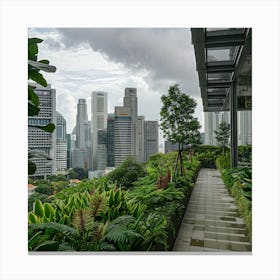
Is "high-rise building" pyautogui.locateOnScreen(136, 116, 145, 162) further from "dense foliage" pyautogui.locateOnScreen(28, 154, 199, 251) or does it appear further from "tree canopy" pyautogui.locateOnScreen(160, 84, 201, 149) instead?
"tree canopy" pyautogui.locateOnScreen(160, 84, 201, 149)

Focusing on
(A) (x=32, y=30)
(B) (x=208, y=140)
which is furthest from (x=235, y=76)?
(A) (x=32, y=30)

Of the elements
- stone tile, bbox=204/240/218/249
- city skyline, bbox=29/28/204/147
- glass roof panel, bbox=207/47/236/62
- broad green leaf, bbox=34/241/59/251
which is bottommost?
stone tile, bbox=204/240/218/249

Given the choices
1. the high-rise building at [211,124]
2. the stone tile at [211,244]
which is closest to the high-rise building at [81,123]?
the stone tile at [211,244]

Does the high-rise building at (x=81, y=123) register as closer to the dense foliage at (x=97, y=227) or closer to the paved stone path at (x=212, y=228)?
the dense foliage at (x=97, y=227)

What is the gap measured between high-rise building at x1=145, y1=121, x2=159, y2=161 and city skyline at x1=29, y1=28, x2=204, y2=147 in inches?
8.1

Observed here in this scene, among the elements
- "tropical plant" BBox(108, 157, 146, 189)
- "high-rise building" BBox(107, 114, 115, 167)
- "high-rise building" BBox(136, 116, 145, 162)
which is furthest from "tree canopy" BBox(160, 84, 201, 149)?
"high-rise building" BBox(107, 114, 115, 167)

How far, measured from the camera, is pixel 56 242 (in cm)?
198

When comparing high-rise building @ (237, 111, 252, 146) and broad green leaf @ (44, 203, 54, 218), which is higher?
high-rise building @ (237, 111, 252, 146)

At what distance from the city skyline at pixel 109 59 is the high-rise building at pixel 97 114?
0.18 ft

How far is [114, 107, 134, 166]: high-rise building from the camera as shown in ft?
10.6

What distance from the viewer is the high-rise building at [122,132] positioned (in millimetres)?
3221
